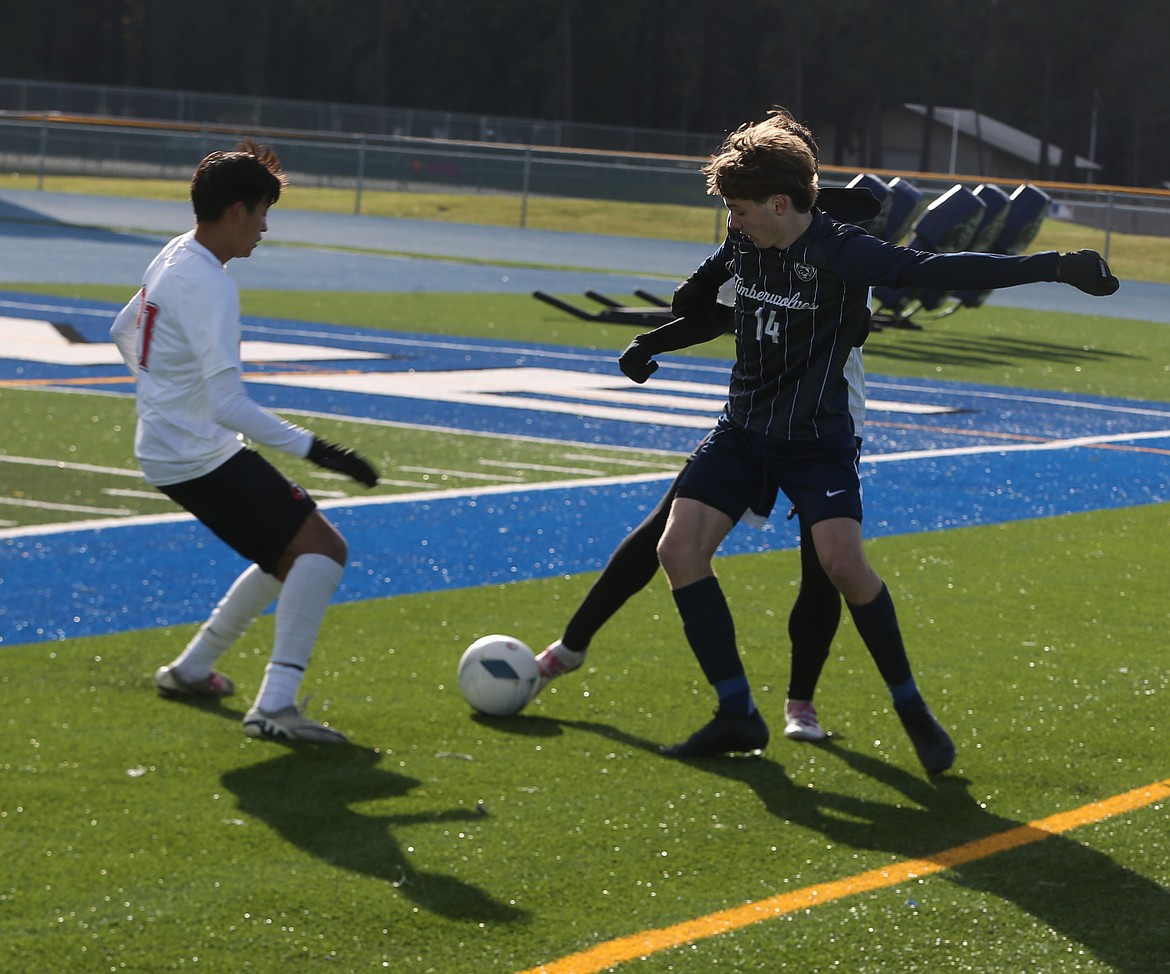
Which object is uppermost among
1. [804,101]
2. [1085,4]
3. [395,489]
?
[1085,4]

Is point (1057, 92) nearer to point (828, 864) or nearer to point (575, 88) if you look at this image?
point (575, 88)

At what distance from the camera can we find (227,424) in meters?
5.62

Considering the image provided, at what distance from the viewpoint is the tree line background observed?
83938 millimetres

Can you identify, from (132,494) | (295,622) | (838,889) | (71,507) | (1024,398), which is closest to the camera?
(838,889)

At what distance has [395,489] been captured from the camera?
10.8m

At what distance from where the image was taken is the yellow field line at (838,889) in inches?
167

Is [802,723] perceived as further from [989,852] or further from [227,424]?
[227,424]

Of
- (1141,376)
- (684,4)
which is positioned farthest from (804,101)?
(1141,376)

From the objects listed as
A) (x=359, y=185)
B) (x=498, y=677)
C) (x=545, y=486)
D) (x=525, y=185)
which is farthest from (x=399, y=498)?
(x=359, y=185)

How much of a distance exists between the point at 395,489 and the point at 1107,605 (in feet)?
13.4

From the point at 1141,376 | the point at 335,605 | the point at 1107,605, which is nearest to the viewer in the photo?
the point at 335,605

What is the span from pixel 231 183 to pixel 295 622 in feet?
4.27

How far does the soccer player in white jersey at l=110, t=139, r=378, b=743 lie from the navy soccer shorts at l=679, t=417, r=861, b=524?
3.17 ft

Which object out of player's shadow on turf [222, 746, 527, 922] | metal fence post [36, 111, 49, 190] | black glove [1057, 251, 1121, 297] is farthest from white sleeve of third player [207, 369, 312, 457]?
metal fence post [36, 111, 49, 190]
